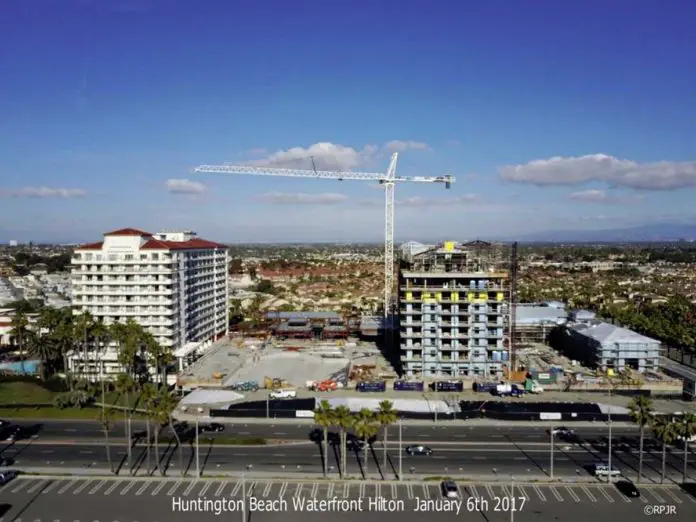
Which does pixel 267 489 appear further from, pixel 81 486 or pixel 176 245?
pixel 176 245

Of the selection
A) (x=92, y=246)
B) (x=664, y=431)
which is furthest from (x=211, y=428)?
(x=664, y=431)

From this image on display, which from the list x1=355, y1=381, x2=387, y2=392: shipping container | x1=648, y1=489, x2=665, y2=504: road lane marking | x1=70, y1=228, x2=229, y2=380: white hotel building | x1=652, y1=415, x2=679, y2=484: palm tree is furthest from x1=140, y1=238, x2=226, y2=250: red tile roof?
x1=648, y1=489, x2=665, y2=504: road lane marking

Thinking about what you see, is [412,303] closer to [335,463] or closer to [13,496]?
[335,463]

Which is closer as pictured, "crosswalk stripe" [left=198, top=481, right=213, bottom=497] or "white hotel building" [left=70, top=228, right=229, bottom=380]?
"crosswalk stripe" [left=198, top=481, right=213, bottom=497]

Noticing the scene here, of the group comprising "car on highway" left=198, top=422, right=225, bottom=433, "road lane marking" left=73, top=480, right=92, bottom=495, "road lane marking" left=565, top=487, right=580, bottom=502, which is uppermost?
"road lane marking" left=565, top=487, right=580, bottom=502

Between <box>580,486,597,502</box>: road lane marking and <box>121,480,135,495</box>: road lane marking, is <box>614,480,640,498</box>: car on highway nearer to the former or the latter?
<box>580,486,597,502</box>: road lane marking

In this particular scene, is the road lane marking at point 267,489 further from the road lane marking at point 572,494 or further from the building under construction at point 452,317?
the building under construction at point 452,317

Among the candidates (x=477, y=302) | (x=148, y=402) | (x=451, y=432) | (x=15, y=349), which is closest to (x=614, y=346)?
(x=477, y=302)

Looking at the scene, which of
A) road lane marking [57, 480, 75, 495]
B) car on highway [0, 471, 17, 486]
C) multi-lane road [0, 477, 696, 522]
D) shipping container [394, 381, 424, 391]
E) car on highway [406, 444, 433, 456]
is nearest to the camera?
multi-lane road [0, 477, 696, 522]
